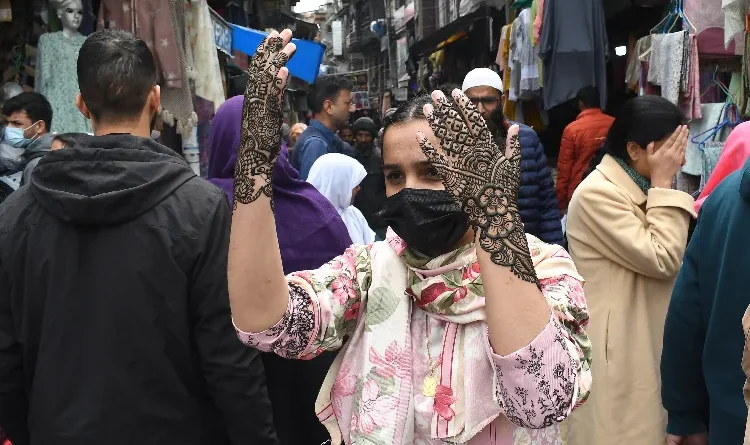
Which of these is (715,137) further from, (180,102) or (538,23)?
(180,102)

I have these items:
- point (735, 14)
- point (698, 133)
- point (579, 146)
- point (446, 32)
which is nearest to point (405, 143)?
point (735, 14)

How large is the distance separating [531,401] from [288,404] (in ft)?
4.96

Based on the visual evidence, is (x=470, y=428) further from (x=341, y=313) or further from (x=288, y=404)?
(x=288, y=404)

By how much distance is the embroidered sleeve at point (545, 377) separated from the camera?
3.88ft

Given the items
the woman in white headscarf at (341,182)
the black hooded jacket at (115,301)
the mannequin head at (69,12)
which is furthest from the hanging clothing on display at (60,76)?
the black hooded jacket at (115,301)

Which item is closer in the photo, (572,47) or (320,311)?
(320,311)

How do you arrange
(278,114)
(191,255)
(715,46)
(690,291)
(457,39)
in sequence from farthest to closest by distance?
(457,39), (715,46), (690,291), (191,255), (278,114)

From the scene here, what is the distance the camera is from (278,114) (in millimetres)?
1322

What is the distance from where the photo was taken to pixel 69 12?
4.54m

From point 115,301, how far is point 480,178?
1151 millimetres

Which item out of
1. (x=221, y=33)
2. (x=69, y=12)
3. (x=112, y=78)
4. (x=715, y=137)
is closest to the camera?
(x=112, y=78)

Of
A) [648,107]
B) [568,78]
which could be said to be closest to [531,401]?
[648,107]

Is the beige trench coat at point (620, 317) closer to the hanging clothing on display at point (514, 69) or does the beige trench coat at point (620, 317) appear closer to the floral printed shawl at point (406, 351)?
the floral printed shawl at point (406, 351)

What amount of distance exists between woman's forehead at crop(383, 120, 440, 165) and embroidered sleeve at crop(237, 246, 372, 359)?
0.23m
